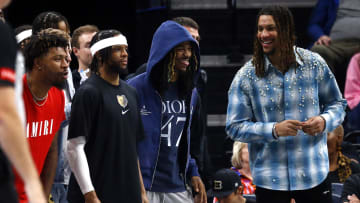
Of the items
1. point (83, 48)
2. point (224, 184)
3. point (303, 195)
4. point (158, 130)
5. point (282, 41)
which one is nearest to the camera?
point (303, 195)

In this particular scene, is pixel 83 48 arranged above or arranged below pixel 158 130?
above

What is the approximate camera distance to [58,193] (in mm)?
4484

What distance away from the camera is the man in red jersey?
10.7ft

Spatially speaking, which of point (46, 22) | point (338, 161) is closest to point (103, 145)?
point (46, 22)

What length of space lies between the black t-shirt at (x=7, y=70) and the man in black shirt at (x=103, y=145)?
1398 millimetres

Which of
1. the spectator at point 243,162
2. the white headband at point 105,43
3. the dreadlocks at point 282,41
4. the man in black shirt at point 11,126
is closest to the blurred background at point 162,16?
the spectator at point 243,162

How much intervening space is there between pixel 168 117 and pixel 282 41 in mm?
865

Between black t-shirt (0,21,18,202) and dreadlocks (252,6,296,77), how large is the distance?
216 cm

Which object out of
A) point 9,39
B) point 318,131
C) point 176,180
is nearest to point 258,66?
point 318,131

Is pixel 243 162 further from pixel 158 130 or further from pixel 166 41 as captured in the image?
pixel 166 41

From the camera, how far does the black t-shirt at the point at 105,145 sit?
3663 millimetres

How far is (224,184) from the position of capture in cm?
514

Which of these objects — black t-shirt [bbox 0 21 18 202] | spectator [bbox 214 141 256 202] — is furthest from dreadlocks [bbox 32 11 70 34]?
black t-shirt [bbox 0 21 18 202]

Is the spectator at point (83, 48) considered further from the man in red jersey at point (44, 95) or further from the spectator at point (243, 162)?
the man in red jersey at point (44, 95)
